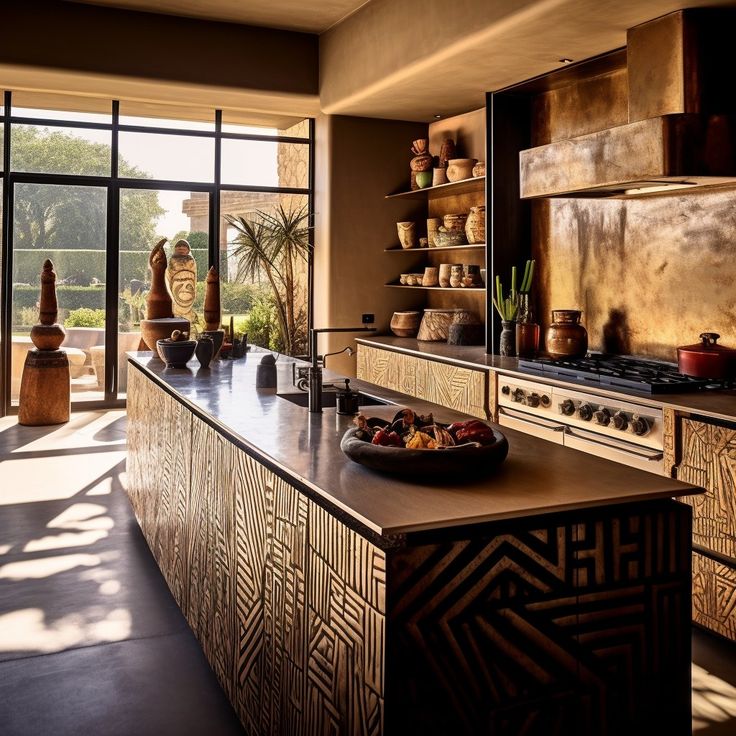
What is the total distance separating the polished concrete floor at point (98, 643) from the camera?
2.41 metres

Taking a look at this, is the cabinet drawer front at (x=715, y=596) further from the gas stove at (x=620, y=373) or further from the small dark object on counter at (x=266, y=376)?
the small dark object on counter at (x=266, y=376)

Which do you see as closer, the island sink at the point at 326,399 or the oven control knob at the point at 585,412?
the island sink at the point at 326,399

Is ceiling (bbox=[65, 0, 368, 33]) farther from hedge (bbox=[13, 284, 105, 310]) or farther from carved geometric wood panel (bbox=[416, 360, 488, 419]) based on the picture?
carved geometric wood panel (bbox=[416, 360, 488, 419])

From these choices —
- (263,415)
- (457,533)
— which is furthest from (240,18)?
(457,533)

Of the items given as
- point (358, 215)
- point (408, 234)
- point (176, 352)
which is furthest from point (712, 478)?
point (358, 215)

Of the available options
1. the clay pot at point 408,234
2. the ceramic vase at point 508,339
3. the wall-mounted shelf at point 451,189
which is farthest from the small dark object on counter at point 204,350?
the clay pot at point 408,234

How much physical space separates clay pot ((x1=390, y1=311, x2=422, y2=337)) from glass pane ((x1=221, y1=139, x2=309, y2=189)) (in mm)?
1838

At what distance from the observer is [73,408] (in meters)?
7.46

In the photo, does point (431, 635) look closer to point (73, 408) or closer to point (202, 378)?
point (202, 378)

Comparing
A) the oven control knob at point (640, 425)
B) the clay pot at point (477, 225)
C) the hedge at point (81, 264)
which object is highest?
the clay pot at point (477, 225)

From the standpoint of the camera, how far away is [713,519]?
9.93 ft

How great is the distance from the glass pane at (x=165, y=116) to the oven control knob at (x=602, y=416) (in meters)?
5.23

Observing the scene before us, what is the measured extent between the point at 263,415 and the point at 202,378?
3.52 feet

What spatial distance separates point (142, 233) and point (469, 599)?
672 centimetres
